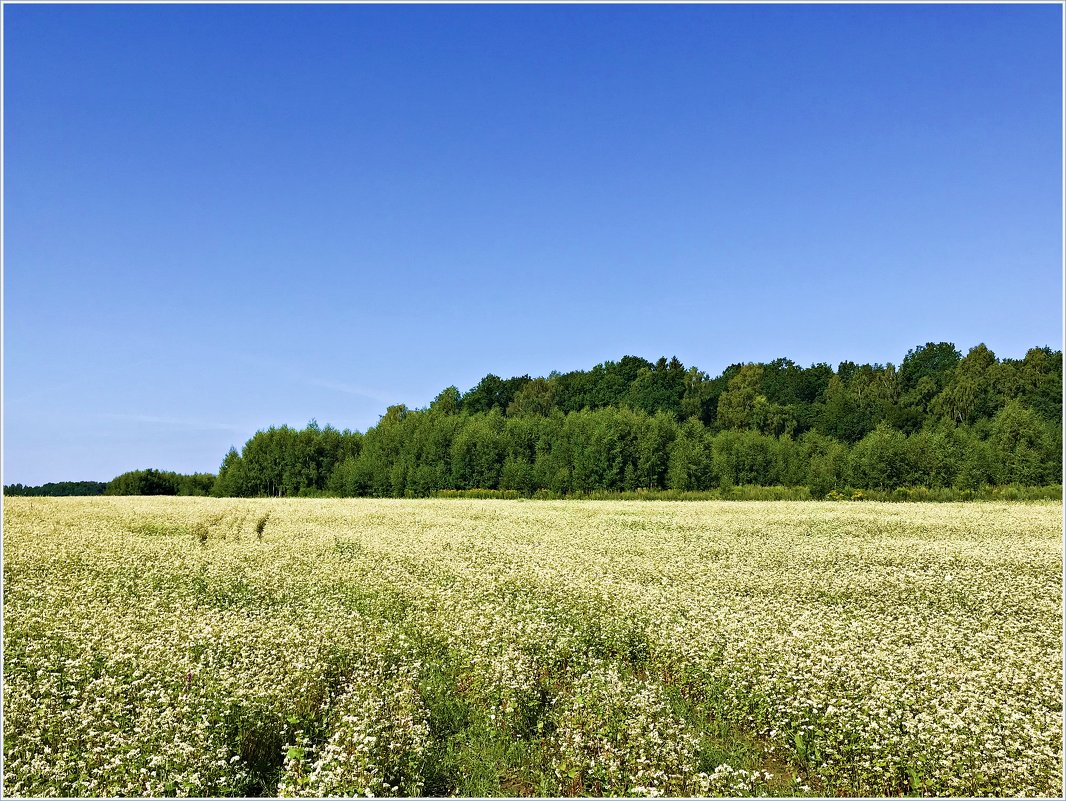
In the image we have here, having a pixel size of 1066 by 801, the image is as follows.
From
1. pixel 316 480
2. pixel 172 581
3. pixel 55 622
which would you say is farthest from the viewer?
pixel 316 480

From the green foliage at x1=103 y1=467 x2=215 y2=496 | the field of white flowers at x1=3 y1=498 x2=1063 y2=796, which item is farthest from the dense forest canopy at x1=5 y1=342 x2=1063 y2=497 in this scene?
the field of white flowers at x1=3 y1=498 x2=1063 y2=796

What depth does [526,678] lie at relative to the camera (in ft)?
26.5

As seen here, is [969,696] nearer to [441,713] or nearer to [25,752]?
[441,713]

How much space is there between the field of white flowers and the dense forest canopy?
4896 centimetres

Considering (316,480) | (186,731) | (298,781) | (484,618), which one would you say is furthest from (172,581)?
(316,480)

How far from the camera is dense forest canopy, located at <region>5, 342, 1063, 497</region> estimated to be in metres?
58.1

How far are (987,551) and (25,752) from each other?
22295mm

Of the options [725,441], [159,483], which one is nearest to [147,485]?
[159,483]

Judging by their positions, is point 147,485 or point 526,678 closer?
point 526,678

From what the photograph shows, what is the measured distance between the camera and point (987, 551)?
19234mm

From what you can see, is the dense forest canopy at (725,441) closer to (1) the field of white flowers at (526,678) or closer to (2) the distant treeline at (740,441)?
(2) the distant treeline at (740,441)

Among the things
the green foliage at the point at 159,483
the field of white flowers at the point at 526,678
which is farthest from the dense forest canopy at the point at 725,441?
the field of white flowers at the point at 526,678

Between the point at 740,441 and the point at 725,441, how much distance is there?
158 centimetres

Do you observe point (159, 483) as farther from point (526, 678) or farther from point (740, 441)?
point (526, 678)
